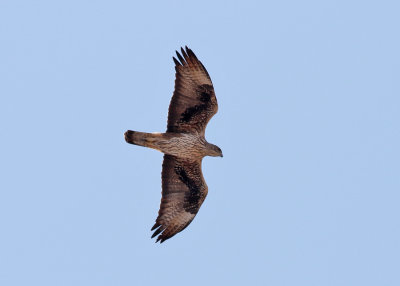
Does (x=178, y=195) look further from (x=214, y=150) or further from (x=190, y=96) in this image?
(x=190, y=96)

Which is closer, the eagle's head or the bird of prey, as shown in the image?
the bird of prey

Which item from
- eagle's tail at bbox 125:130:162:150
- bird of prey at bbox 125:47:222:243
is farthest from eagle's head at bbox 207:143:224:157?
eagle's tail at bbox 125:130:162:150

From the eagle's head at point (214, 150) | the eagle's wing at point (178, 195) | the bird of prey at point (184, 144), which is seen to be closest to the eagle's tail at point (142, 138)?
the bird of prey at point (184, 144)

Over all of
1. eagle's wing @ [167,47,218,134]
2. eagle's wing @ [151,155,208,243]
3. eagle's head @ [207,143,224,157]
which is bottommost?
eagle's wing @ [151,155,208,243]

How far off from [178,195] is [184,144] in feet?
4.38

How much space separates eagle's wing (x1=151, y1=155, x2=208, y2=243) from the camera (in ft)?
64.3

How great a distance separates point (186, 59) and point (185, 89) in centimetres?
66

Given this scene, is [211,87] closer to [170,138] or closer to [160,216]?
[170,138]

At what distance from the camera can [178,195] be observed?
19.9m

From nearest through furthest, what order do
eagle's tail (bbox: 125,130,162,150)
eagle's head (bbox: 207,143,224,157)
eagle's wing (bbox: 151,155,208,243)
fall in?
eagle's tail (bbox: 125,130,162,150) < eagle's head (bbox: 207,143,224,157) < eagle's wing (bbox: 151,155,208,243)

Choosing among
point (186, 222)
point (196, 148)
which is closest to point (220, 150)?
point (196, 148)

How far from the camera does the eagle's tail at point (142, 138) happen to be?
18.9 m

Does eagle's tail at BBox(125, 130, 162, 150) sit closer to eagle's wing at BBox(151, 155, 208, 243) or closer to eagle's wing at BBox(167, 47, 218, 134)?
eagle's wing at BBox(167, 47, 218, 134)

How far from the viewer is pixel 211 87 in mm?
19078
